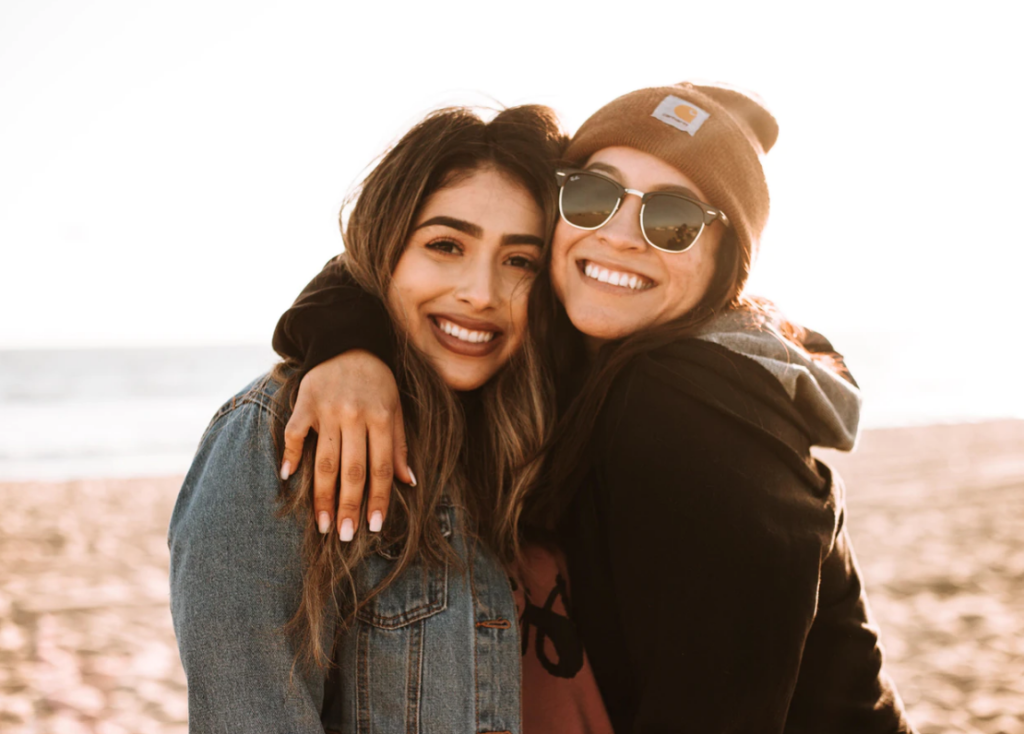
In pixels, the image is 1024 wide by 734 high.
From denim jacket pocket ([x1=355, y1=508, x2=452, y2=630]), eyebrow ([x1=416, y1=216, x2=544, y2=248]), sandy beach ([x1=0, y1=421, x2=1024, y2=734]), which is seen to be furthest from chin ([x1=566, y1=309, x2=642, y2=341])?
sandy beach ([x1=0, y1=421, x2=1024, y2=734])

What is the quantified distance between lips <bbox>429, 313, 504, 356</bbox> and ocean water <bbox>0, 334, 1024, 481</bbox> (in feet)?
38.4

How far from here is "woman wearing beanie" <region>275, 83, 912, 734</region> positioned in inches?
71.8

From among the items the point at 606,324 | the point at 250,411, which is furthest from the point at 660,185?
the point at 250,411

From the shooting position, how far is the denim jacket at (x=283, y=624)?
186cm

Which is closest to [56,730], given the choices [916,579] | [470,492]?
[470,492]

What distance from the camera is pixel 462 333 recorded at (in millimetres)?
2549

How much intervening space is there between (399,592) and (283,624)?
344 millimetres

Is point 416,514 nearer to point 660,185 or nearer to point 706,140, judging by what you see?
point 660,185

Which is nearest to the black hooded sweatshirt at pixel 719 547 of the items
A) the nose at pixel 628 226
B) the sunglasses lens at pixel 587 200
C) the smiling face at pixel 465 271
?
the smiling face at pixel 465 271

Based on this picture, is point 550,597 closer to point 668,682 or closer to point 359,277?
point 668,682

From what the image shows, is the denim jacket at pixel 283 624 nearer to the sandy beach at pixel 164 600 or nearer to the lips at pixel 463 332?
the lips at pixel 463 332

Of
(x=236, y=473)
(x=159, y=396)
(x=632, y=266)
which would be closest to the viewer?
(x=236, y=473)

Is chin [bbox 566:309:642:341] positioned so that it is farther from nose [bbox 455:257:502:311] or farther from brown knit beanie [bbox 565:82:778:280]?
brown knit beanie [bbox 565:82:778:280]

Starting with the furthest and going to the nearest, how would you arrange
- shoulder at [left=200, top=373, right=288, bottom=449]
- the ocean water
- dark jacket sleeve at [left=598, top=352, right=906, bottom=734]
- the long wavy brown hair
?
the ocean water < the long wavy brown hair < shoulder at [left=200, top=373, right=288, bottom=449] < dark jacket sleeve at [left=598, top=352, right=906, bottom=734]
